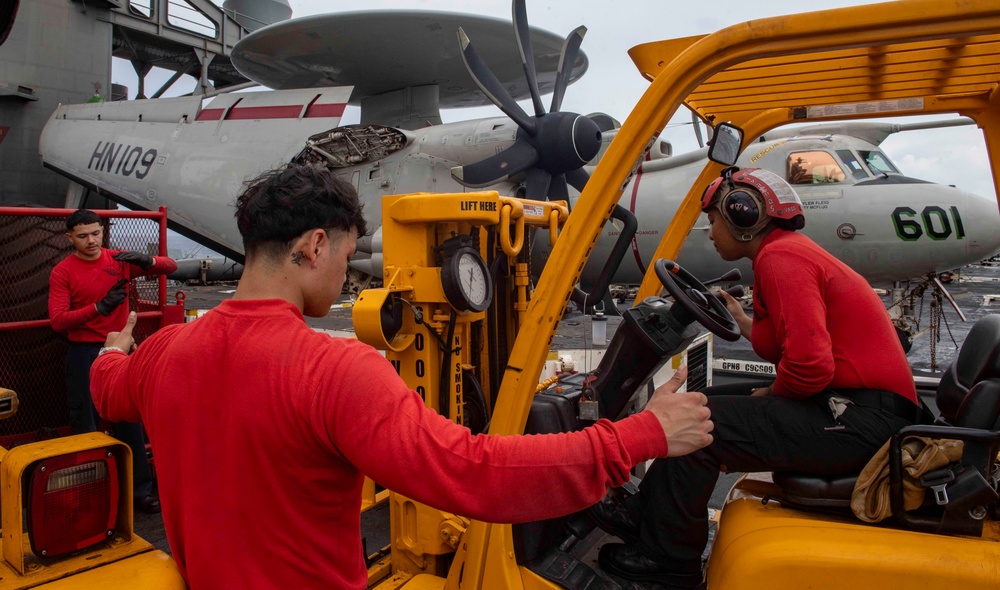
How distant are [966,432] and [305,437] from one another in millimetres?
1740

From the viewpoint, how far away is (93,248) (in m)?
4.25

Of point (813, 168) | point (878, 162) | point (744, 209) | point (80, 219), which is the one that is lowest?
point (80, 219)

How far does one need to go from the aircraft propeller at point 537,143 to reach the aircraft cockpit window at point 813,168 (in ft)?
9.36

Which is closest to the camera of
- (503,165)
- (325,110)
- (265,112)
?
(503,165)

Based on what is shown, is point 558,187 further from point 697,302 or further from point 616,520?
point 616,520

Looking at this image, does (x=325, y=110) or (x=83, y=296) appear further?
(x=325, y=110)

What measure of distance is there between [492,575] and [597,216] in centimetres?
127

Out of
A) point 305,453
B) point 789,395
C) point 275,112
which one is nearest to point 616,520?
point 789,395

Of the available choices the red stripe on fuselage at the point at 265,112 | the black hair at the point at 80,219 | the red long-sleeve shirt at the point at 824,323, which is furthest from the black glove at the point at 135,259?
the red stripe on fuselage at the point at 265,112

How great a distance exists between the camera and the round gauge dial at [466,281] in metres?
2.54

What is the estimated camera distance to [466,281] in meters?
2.60

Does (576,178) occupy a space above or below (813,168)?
below

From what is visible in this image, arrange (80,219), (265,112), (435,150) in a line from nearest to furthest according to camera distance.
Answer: (80,219), (435,150), (265,112)

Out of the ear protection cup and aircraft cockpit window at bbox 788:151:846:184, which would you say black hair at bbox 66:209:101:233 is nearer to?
the ear protection cup
